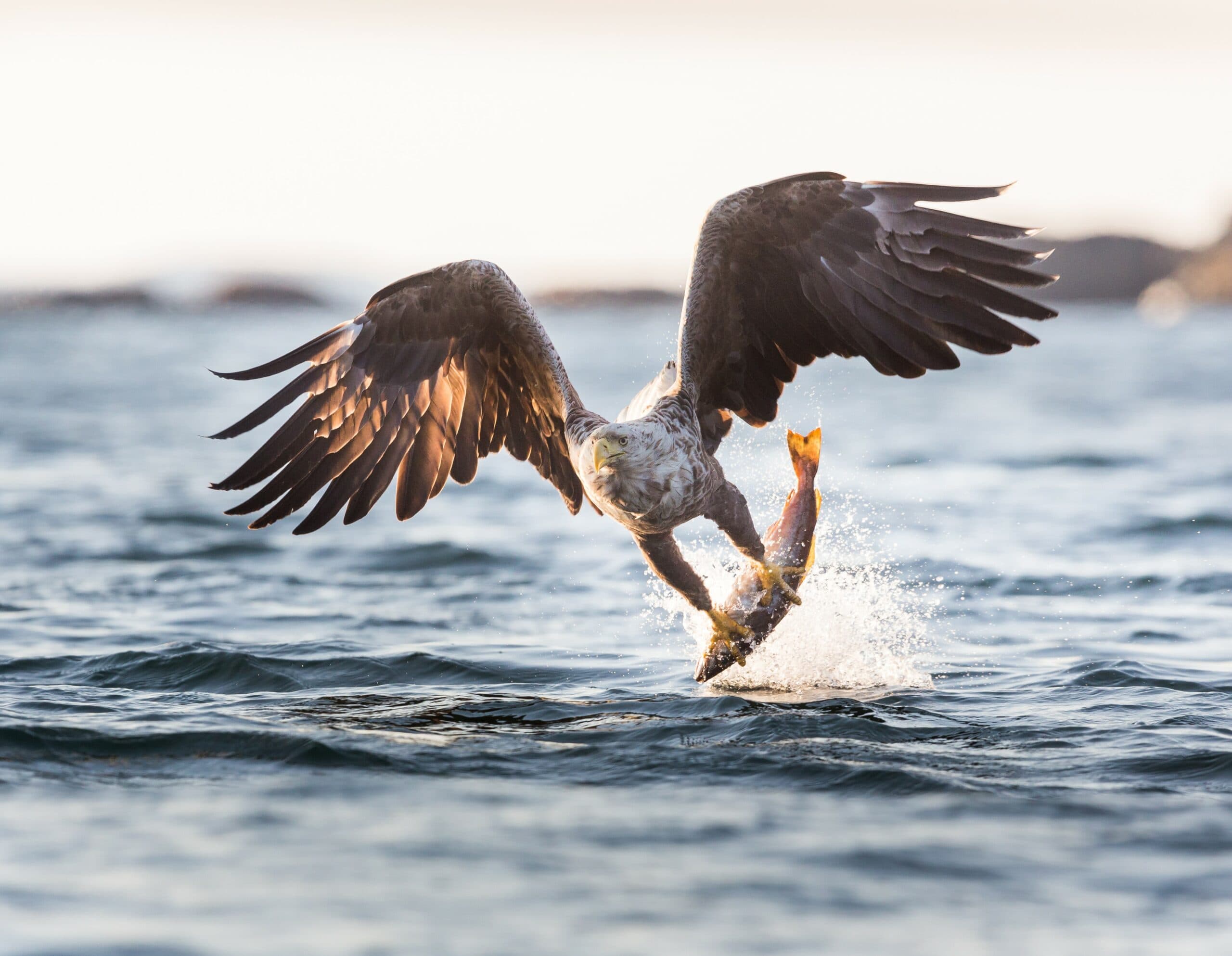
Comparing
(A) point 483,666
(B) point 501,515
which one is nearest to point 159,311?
(B) point 501,515

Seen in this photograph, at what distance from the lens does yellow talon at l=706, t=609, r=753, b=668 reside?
25.4 feet

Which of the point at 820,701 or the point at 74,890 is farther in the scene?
the point at 820,701

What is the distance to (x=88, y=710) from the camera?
297 inches

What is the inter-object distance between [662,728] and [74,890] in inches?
117

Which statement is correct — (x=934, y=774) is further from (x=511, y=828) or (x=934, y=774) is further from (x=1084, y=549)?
(x=1084, y=549)

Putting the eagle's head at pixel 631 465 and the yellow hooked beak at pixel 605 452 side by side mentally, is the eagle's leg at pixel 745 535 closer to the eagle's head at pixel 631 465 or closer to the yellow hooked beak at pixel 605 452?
the eagle's head at pixel 631 465

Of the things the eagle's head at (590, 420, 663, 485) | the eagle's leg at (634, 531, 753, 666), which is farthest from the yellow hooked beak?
the eagle's leg at (634, 531, 753, 666)

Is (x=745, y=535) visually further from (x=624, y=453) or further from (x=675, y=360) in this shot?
(x=624, y=453)

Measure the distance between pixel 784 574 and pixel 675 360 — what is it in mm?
1273

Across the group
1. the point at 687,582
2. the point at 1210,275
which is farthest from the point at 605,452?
the point at 1210,275

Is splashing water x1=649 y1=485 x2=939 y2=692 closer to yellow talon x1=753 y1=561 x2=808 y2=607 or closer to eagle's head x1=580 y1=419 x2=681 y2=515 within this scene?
yellow talon x1=753 y1=561 x2=808 y2=607

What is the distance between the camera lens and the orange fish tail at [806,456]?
7.77m

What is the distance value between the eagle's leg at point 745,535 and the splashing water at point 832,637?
1.58ft

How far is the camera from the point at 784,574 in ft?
25.4
